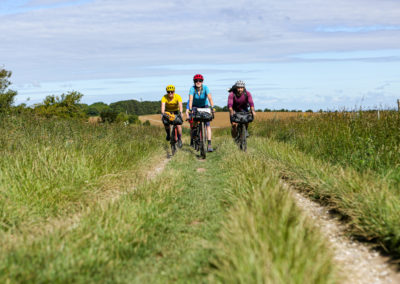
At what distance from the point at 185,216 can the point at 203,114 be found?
6.21 meters

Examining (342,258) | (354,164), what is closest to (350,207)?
(342,258)

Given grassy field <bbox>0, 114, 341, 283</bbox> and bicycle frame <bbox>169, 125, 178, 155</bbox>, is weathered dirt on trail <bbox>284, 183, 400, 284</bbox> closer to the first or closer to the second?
grassy field <bbox>0, 114, 341, 283</bbox>

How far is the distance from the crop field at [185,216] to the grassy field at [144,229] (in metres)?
0.01

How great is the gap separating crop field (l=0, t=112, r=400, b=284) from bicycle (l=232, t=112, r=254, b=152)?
234 centimetres

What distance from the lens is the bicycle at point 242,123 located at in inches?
424

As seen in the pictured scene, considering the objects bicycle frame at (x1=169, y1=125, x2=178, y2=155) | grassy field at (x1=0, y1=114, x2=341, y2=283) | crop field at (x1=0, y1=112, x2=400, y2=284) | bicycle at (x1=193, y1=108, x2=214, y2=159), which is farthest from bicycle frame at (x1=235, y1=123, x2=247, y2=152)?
grassy field at (x1=0, y1=114, x2=341, y2=283)

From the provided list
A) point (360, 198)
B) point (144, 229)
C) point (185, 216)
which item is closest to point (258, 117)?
point (360, 198)

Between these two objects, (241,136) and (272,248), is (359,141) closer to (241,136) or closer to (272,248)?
(241,136)

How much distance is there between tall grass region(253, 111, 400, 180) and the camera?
6892 mm

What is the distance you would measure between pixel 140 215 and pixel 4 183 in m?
2.26

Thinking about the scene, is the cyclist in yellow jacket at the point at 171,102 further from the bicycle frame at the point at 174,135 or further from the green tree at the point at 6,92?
the green tree at the point at 6,92

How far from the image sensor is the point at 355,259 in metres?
3.90

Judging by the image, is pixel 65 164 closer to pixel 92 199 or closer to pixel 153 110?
pixel 92 199

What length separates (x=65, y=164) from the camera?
20.6ft
